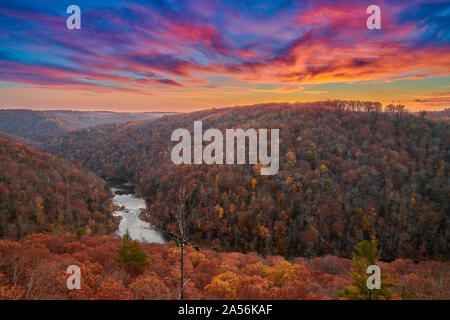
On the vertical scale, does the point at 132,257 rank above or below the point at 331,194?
above

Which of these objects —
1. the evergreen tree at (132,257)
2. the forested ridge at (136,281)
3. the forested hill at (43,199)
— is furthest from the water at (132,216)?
the forested ridge at (136,281)

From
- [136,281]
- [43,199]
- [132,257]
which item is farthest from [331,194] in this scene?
[43,199]

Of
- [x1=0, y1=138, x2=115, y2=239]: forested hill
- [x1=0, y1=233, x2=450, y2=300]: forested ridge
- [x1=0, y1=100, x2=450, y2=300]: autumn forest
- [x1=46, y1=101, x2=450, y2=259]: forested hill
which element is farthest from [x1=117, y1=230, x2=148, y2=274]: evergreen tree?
[x1=0, y1=138, x2=115, y2=239]: forested hill

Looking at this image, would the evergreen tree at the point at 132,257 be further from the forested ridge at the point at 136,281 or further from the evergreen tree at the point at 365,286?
the evergreen tree at the point at 365,286

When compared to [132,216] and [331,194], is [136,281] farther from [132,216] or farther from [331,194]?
[331,194]
